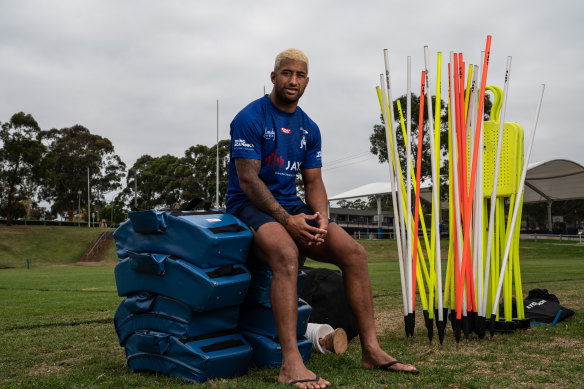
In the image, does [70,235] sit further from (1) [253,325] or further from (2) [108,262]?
(1) [253,325]

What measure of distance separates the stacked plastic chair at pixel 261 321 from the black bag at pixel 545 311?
261 centimetres

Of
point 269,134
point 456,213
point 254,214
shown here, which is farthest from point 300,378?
point 456,213

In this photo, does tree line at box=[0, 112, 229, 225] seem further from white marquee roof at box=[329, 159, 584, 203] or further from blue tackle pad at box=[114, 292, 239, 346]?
blue tackle pad at box=[114, 292, 239, 346]

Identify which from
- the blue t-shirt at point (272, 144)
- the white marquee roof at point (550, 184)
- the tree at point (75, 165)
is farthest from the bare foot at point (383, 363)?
Result: the tree at point (75, 165)

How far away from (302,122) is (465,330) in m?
1.84

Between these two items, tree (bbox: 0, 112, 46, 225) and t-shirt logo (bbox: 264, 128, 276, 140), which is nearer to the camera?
t-shirt logo (bbox: 264, 128, 276, 140)

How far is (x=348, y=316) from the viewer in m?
3.88

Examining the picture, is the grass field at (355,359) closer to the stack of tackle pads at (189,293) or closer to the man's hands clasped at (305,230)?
the stack of tackle pads at (189,293)

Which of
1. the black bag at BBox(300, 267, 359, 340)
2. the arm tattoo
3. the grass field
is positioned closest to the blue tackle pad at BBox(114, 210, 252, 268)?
the arm tattoo

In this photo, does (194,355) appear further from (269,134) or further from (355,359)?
(269,134)

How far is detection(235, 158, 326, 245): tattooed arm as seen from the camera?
2.81m

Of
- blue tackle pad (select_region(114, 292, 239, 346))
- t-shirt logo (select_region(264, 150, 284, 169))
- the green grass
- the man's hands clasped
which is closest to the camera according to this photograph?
blue tackle pad (select_region(114, 292, 239, 346))

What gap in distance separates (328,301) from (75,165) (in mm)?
53315

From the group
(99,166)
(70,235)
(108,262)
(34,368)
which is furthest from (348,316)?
(99,166)
